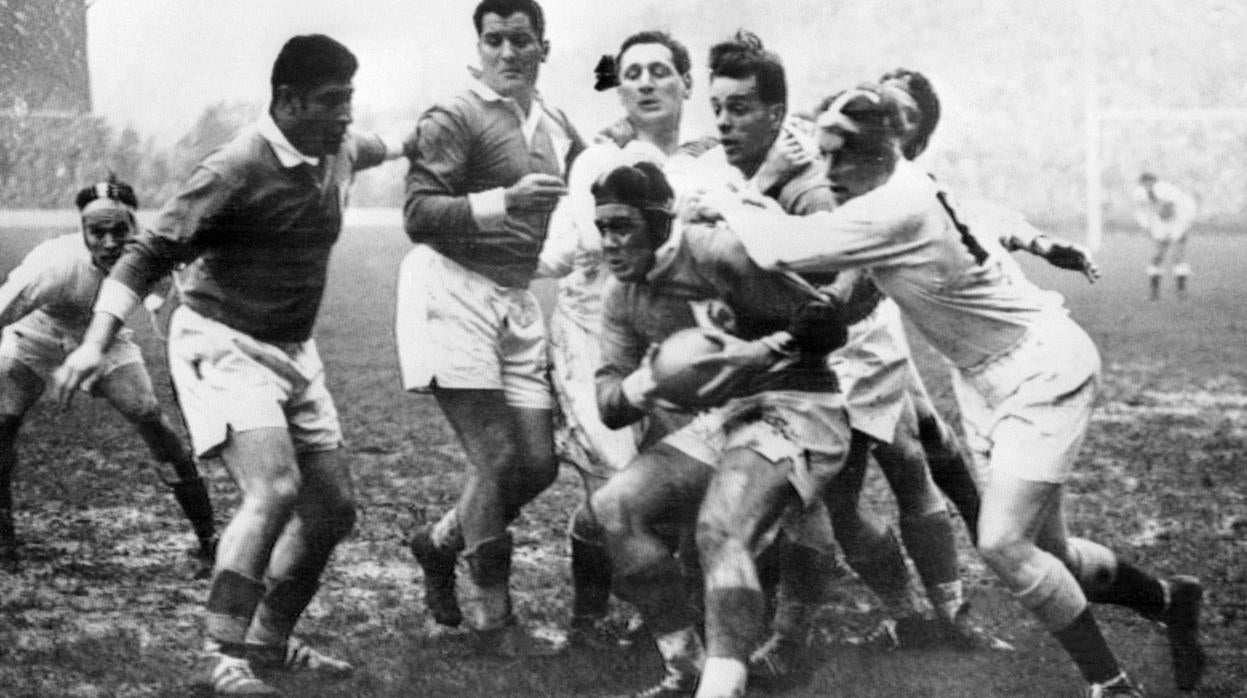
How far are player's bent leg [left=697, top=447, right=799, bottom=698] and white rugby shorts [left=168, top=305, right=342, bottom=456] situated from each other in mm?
937

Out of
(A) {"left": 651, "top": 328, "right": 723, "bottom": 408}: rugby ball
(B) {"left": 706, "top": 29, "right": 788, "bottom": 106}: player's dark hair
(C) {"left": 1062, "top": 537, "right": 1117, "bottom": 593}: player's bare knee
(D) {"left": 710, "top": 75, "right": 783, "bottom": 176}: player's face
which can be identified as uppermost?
(B) {"left": 706, "top": 29, "right": 788, "bottom": 106}: player's dark hair

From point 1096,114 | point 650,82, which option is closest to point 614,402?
point 650,82

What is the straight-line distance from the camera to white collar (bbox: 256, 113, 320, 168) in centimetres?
343

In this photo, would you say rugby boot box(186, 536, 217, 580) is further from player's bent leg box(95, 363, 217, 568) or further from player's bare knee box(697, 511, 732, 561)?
player's bare knee box(697, 511, 732, 561)

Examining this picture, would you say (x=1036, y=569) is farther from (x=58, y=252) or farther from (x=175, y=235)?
(x=58, y=252)

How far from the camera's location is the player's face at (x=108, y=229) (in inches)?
160

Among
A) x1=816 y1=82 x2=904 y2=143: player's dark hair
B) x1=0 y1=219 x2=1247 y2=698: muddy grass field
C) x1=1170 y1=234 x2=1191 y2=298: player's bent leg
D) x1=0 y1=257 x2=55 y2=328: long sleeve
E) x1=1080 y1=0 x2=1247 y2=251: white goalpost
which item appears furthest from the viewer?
x1=1170 y1=234 x2=1191 y2=298: player's bent leg

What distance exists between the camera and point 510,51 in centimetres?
387

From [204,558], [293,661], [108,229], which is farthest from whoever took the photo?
[204,558]

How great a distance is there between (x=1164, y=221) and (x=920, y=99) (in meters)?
3.07

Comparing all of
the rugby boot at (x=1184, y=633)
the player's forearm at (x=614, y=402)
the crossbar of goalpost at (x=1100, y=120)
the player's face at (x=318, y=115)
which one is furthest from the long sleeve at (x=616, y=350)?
the crossbar of goalpost at (x=1100, y=120)

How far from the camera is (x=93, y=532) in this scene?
13.7 feet

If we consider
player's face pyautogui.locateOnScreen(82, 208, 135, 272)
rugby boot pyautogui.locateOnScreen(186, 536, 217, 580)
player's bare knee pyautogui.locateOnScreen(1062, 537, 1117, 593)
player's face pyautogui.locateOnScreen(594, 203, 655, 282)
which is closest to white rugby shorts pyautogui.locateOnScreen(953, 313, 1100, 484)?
player's bare knee pyautogui.locateOnScreen(1062, 537, 1117, 593)

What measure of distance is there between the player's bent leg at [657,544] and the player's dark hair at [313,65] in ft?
3.45
